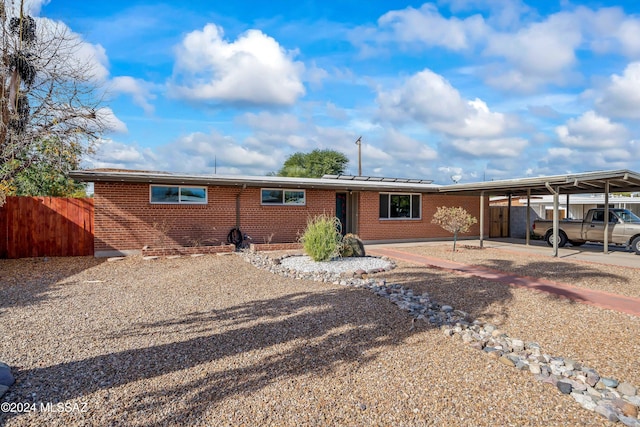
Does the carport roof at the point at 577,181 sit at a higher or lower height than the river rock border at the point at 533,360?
higher

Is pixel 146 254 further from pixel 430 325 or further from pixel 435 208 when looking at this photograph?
pixel 435 208

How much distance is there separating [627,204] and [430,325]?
86.2ft

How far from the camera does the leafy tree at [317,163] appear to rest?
43.5 metres

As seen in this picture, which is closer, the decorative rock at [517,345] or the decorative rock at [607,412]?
the decorative rock at [607,412]

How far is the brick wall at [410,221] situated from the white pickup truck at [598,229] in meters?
3.21

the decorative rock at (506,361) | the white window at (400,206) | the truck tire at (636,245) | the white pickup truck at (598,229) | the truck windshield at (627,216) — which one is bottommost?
the decorative rock at (506,361)

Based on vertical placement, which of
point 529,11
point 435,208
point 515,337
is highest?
point 529,11

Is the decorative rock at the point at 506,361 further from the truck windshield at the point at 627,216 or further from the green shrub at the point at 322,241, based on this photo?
the truck windshield at the point at 627,216

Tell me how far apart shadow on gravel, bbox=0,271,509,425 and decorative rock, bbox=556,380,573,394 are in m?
1.64

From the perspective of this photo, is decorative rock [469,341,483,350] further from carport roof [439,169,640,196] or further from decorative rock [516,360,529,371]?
carport roof [439,169,640,196]

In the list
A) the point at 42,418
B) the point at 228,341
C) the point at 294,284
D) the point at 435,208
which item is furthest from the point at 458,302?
the point at 435,208

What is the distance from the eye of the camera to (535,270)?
9562 millimetres

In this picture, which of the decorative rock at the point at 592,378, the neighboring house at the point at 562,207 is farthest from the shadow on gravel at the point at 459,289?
the neighboring house at the point at 562,207

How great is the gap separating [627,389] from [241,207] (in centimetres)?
1210
